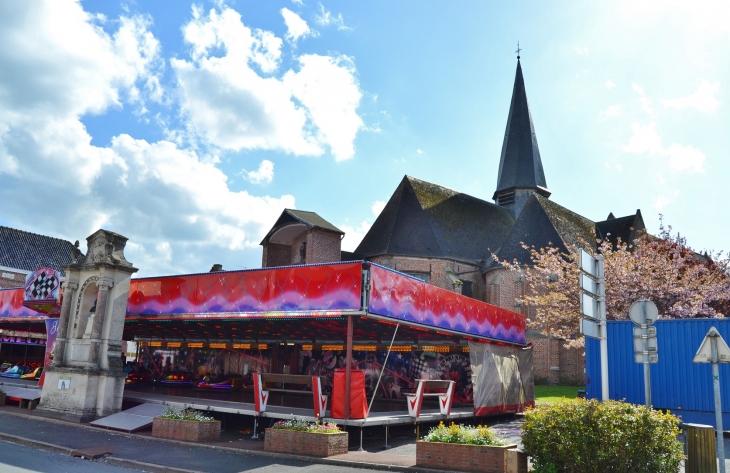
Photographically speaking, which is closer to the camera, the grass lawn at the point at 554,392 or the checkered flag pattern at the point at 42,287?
the checkered flag pattern at the point at 42,287

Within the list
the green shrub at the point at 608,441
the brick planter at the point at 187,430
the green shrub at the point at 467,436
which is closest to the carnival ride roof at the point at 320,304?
the brick planter at the point at 187,430

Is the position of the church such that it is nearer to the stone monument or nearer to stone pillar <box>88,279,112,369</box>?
the stone monument

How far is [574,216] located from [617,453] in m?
36.2

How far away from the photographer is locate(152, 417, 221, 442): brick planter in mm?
12867

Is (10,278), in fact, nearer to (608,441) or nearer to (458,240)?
(458,240)

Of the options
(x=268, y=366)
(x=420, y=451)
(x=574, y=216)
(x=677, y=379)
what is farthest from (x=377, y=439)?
(x=574, y=216)

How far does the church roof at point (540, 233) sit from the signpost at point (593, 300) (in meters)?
24.4

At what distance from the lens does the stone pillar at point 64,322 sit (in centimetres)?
1695

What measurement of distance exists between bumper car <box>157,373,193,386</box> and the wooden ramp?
325 inches

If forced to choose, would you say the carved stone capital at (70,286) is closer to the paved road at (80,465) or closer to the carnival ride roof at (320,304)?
the carnival ride roof at (320,304)

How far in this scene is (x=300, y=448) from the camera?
452 inches

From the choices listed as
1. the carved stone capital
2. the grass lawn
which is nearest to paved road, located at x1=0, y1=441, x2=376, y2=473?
the carved stone capital

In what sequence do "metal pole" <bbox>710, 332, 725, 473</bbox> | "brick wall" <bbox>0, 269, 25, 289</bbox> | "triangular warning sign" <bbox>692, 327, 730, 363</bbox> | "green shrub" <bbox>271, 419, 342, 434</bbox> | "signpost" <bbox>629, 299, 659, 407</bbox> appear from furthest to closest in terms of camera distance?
1. "brick wall" <bbox>0, 269, 25, 289</bbox>
2. "green shrub" <bbox>271, 419, 342, 434</bbox>
3. "signpost" <bbox>629, 299, 659, 407</bbox>
4. "triangular warning sign" <bbox>692, 327, 730, 363</bbox>
5. "metal pole" <bbox>710, 332, 725, 473</bbox>

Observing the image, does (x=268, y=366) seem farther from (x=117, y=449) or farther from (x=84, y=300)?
(x=117, y=449)
